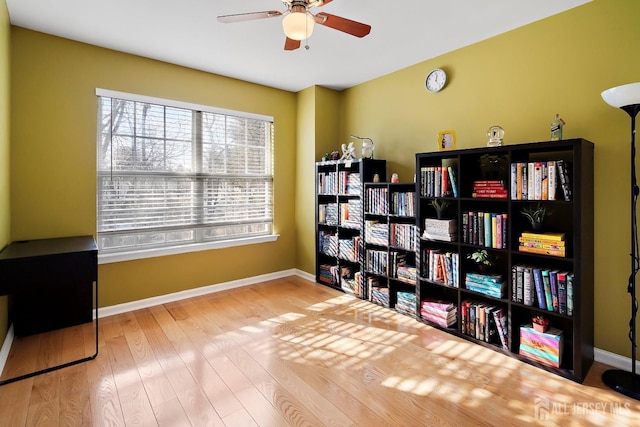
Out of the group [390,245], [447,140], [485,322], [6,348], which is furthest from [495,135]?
[6,348]

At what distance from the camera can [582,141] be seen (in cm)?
214

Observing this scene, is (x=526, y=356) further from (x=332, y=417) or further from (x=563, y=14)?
(x=563, y=14)

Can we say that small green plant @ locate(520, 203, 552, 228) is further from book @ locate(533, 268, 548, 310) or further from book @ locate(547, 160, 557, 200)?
book @ locate(533, 268, 548, 310)

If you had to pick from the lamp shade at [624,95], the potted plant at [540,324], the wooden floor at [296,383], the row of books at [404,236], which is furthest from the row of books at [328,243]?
the lamp shade at [624,95]

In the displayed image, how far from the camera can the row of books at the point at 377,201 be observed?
3.50 meters

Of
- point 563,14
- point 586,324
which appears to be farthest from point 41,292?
point 563,14

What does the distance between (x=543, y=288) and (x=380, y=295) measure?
1.57 meters

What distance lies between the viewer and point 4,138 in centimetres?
246

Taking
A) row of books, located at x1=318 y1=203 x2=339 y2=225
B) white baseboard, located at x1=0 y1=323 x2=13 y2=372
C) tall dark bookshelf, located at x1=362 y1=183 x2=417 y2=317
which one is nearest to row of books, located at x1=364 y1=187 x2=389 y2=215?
tall dark bookshelf, located at x1=362 y1=183 x2=417 y2=317

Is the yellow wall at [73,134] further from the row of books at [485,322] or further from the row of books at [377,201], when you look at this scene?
the row of books at [485,322]

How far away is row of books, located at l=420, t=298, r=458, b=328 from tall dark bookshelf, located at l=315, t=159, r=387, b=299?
835 millimetres

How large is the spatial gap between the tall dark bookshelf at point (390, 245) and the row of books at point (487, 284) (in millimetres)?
585

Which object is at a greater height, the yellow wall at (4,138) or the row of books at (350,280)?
the yellow wall at (4,138)

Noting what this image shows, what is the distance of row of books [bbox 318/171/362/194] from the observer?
384 centimetres
